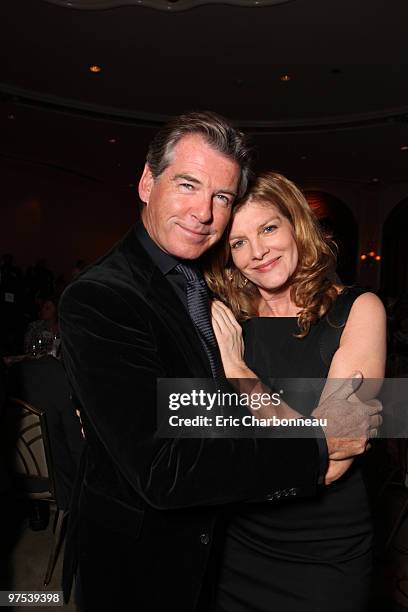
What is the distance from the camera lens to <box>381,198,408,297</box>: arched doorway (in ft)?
43.9

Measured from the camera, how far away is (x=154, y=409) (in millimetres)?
1050

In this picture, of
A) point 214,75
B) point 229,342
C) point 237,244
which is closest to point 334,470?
point 229,342

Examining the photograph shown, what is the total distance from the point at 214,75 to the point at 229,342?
6.28 metres

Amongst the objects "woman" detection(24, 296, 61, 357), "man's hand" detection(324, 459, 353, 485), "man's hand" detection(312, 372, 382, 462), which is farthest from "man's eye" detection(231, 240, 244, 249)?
"woman" detection(24, 296, 61, 357)

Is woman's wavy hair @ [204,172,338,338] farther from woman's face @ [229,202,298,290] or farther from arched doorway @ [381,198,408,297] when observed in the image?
arched doorway @ [381,198,408,297]

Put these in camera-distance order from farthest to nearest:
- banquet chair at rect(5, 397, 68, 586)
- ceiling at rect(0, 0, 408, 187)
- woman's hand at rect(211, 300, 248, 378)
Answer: ceiling at rect(0, 0, 408, 187) < banquet chair at rect(5, 397, 68, 586) < woman's hand at rect(211, 300, 248, 378)

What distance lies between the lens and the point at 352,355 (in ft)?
4.42

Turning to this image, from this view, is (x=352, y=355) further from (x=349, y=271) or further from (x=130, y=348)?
(x=349, y=271)

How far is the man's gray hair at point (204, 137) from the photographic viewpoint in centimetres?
128

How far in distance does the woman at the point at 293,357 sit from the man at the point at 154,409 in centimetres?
15

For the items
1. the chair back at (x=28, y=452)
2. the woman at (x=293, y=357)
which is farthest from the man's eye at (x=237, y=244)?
the chair back at (x=28, y=452)

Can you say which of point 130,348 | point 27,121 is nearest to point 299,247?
point 130,348

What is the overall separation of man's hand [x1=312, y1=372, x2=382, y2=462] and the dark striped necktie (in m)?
0.27

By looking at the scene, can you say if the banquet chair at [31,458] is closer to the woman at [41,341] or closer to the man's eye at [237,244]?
the woman at [41,341]
